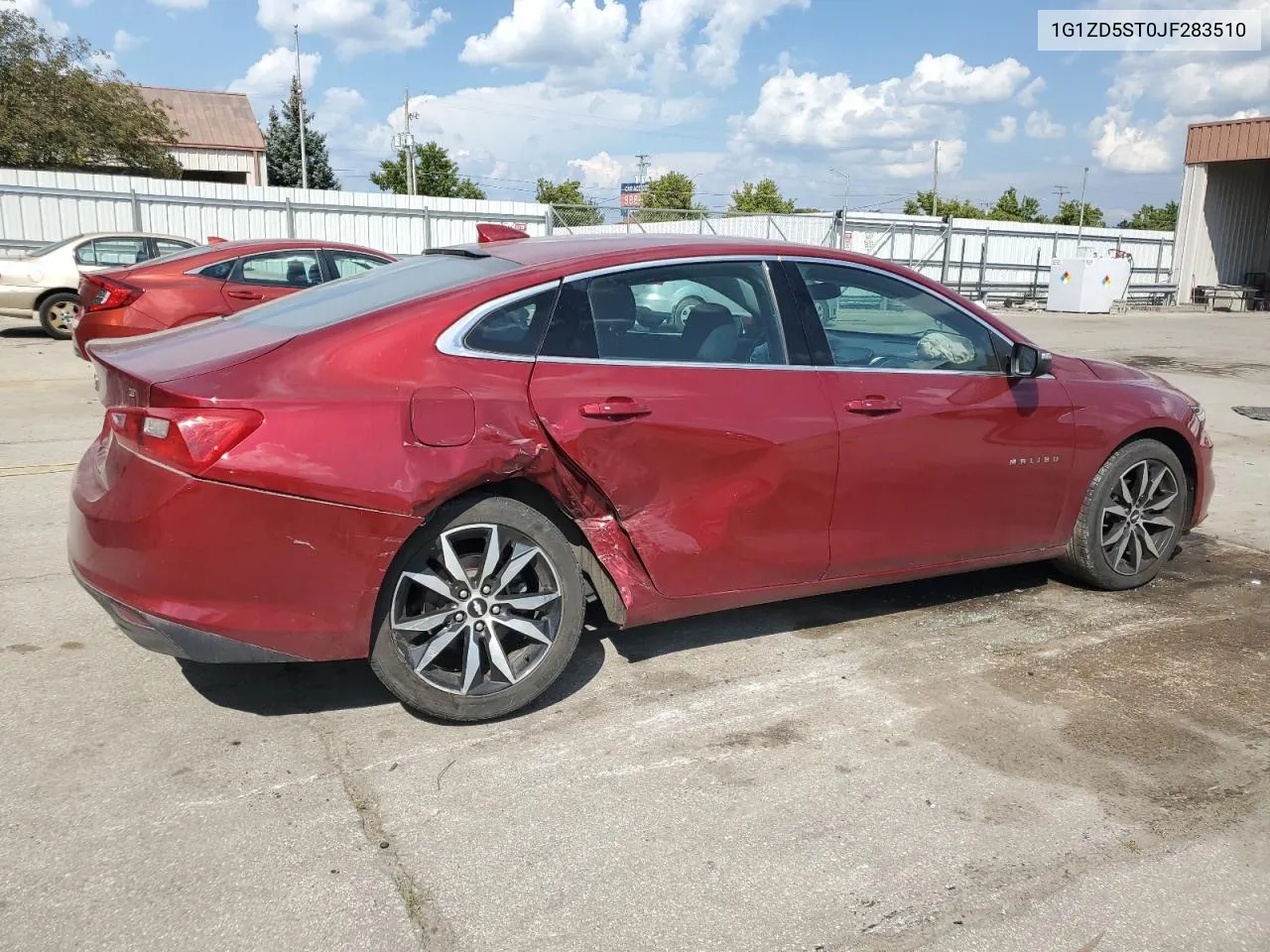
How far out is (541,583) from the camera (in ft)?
11.3

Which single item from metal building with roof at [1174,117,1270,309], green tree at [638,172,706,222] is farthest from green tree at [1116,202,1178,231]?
metal building with roof at [1174,117,1270,309]

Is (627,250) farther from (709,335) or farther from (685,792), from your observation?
(685,792)

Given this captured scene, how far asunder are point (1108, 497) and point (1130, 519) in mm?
207

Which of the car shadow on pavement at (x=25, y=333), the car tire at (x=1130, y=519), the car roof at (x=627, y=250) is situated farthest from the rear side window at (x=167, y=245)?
the car tire at (x=1130, y=519)

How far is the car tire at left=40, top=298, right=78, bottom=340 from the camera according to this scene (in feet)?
47.0

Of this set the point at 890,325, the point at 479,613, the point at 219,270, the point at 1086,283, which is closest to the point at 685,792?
the point at 479,613

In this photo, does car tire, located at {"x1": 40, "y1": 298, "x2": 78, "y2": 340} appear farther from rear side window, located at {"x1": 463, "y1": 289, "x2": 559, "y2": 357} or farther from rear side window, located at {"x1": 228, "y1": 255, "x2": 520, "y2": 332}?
rear side window, located at {"x1": 463, "y1": 289, "x2": 559, "y2": 357}

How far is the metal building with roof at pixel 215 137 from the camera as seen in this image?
46.4 metres

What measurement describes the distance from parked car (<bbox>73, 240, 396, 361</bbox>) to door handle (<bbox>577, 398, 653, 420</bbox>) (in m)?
7.04

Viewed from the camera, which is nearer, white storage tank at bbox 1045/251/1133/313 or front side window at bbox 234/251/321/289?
front side window at bbox 234/251/321/289

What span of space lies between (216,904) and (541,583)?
1356mm

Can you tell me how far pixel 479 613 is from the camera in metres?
3.37

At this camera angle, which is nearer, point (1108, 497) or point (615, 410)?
point (615, 410)

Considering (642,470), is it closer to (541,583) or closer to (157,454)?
(541,583)
